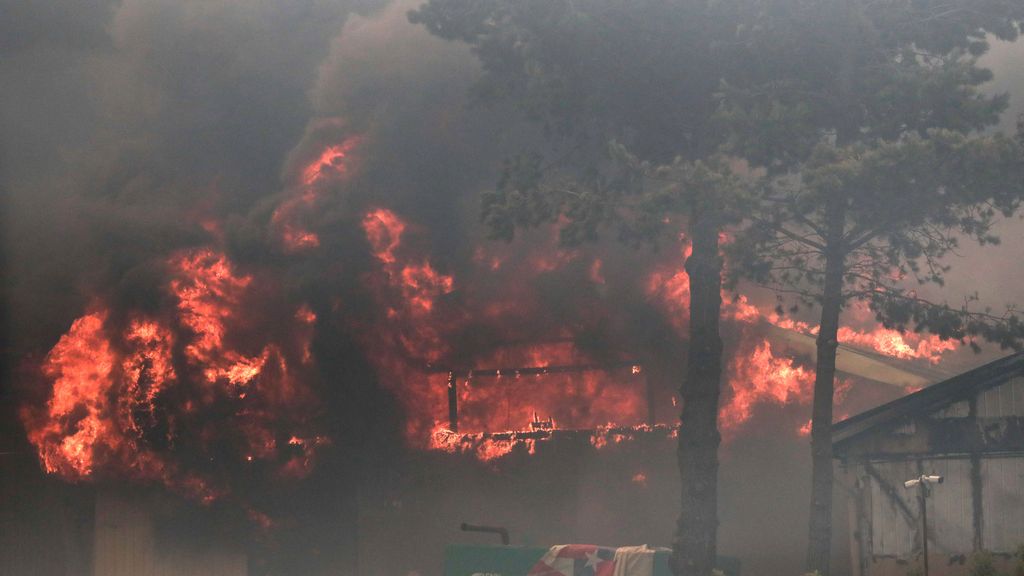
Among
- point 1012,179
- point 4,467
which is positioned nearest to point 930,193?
point 1012,179

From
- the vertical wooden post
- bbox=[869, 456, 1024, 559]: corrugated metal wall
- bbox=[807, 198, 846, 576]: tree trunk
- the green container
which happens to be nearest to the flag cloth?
the green container

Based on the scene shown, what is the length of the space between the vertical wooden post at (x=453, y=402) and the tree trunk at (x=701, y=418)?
1296 centimetres

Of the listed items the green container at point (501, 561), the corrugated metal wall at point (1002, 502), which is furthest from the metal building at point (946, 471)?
the green container at point (501, 561)

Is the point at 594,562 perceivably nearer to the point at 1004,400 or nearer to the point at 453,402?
the point at 1004,400

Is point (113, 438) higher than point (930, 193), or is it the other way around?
point (930, 193)

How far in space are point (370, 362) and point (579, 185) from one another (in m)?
14.5

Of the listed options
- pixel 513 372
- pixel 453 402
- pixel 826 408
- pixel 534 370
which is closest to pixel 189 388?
pixel 453 402

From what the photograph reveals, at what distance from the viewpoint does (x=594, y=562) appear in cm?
2358

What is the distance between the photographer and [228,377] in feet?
122

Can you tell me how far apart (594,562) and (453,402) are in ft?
48.5

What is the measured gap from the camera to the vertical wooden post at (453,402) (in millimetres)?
37750

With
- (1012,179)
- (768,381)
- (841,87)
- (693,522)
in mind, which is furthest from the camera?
(768,381)

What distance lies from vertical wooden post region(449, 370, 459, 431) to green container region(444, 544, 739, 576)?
1298 centimetres

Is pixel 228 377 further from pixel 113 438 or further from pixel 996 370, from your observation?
pixel 996 370
